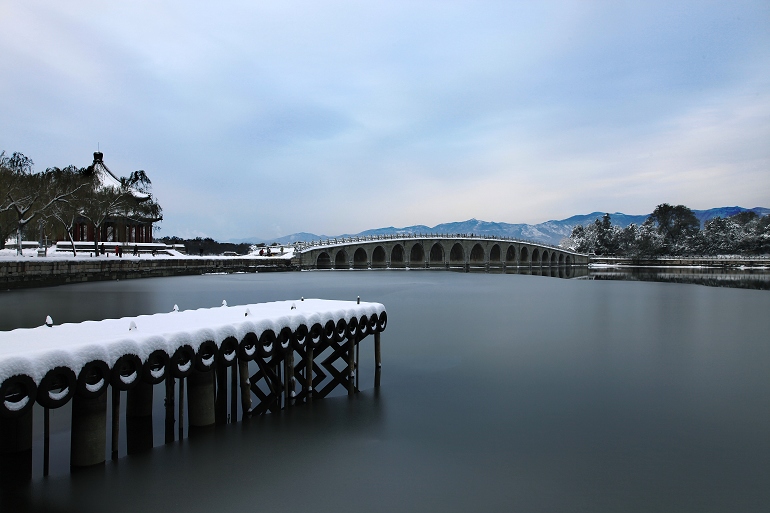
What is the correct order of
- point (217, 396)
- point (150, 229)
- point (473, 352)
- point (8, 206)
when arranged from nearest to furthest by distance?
point (217, 396) → point (473, 352) → point (8, 206) → point (150, 229)

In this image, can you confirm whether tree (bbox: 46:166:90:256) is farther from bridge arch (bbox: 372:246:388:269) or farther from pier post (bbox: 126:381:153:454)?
bridge arch (bbox: 372:246:388:269)

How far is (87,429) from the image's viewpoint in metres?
7.89

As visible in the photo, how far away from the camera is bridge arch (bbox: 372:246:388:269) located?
91.5 m

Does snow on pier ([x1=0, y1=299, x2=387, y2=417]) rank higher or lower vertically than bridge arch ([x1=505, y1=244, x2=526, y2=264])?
lower

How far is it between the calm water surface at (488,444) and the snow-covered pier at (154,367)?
1.41 ft

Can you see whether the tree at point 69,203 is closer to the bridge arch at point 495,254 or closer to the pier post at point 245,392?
the pier post at point 245,392

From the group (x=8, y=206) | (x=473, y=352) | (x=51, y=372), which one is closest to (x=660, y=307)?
(x=473, y=352)

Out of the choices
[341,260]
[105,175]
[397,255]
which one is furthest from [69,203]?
[397,255]

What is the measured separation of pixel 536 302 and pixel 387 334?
60.8 ft

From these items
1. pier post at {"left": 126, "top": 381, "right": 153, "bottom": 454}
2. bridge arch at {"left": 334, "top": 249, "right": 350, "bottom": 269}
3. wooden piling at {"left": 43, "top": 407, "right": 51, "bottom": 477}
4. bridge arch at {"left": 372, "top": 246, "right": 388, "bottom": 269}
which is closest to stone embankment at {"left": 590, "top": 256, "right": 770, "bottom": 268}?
bridge arch at {"left": 372, "top": 246, "right": 388, "bottom": 269}

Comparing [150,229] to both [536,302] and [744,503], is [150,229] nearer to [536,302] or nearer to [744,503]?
[536,302]

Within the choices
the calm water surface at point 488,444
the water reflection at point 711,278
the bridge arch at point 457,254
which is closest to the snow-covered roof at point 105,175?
the calm water surface at point 488,444

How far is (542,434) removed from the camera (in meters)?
10.4

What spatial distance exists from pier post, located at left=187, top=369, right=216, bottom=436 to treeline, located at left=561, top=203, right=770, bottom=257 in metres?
116
